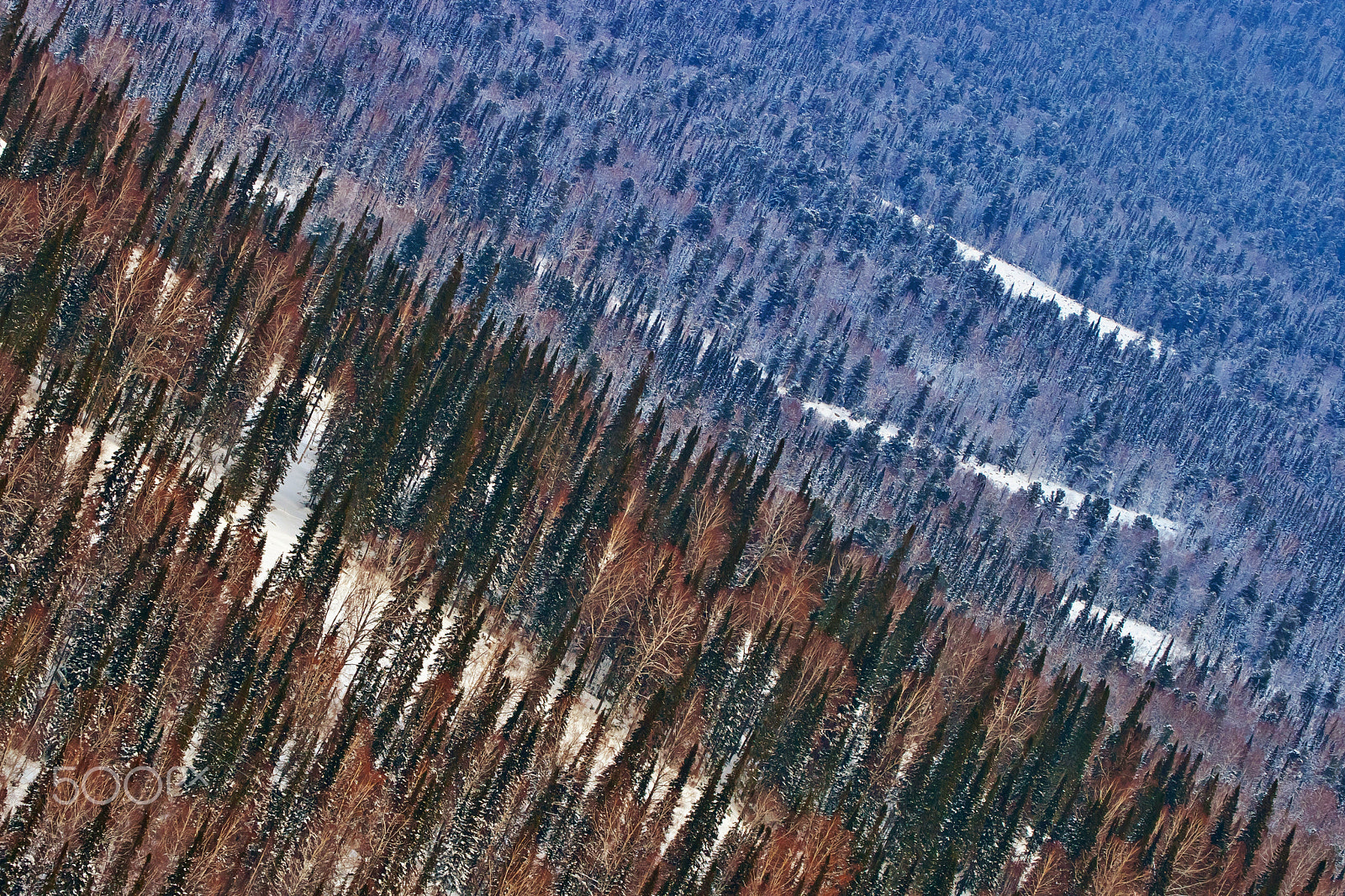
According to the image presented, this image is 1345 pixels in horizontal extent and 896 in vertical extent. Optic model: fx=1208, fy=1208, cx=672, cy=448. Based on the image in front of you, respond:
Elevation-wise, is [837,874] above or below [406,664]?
below

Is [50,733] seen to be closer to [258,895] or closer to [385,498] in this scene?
[258,895]

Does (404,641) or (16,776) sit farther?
(404,641)

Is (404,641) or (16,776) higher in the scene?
(404,641)

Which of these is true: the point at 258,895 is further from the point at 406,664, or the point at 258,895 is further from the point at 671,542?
the point at 671,542

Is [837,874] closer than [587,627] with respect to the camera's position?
Yes

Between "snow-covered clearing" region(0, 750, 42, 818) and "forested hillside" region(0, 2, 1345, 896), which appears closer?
"snow-covered clearing" region(0, 750, 42, 818)

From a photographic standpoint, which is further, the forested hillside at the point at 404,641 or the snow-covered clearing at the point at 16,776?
the forested hillside at the point at 404,641

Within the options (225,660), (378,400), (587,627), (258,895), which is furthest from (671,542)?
(258,895)

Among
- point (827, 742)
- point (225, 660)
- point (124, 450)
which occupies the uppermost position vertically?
point (124, 450)

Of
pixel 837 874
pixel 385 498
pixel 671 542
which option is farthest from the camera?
pixel 671 542

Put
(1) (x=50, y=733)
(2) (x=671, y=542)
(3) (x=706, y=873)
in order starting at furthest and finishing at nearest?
(2) (x=671, y=542) < (3) (x=706, y=873) < (1) (x=50, y=733)
